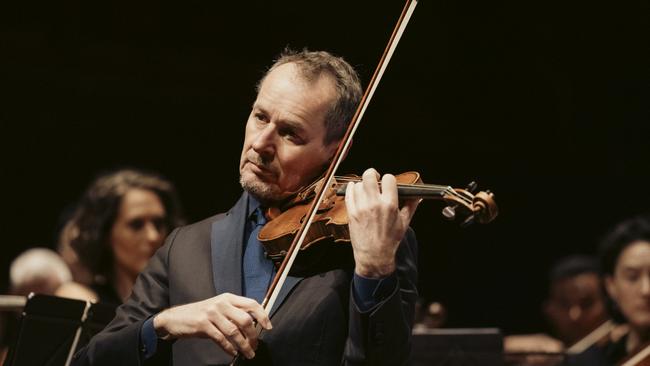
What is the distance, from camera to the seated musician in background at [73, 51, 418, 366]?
159cm

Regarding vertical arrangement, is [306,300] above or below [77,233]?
above

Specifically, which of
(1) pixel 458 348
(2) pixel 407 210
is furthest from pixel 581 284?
(2) pixel 407 210

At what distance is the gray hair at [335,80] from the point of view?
6.44ft

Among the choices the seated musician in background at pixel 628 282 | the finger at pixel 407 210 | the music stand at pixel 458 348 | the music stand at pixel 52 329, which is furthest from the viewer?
the seated musician in background at pixel 628 282

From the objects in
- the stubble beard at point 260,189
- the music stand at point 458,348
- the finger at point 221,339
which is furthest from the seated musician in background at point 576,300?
the finger at point 221,339

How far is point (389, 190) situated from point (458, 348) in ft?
3.49

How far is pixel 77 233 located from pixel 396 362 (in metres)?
1.98

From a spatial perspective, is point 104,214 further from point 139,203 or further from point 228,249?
point 228,249

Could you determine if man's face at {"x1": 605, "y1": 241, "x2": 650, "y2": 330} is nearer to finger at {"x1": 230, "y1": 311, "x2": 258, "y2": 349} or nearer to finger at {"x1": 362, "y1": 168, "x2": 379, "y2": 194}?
finger at {"x1": 362, "y1": 168, "x2": 379, "y2": 194}

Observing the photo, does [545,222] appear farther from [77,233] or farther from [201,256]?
[201,256]

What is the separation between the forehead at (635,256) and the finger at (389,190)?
89.2 inches

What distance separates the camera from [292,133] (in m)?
1.91

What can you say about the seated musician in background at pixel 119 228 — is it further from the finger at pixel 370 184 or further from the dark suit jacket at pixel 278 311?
the finger at pixel 370 184

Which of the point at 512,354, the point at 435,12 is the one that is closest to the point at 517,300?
the point at 435,12
